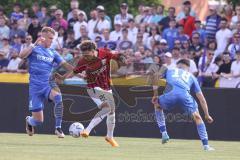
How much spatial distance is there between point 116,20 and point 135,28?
118 centimetres

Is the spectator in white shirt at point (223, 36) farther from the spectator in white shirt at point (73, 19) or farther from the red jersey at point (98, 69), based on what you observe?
the red jersey at point (98, 69)

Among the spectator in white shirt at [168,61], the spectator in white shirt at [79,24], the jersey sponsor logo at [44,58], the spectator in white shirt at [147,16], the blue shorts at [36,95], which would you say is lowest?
the blue shorts at [36,95]

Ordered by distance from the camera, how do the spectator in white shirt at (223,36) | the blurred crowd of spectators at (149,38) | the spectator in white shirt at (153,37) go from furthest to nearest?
the spectator in white shirt at (153,37) < the spectator in white shirt at (223,36) < the blurred crowd of spectators at (149,38)

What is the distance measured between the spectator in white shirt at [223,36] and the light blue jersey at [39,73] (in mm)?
6266

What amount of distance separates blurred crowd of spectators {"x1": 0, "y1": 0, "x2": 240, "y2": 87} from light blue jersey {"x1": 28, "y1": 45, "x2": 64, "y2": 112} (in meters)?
3.99

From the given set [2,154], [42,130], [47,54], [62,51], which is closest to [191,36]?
[62,51]

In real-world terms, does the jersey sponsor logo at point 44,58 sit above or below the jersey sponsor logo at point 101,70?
above

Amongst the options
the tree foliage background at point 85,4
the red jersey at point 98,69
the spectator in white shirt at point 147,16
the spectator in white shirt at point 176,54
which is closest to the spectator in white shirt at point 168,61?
the spectator in white shirt at point 176,54

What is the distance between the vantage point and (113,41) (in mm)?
24391

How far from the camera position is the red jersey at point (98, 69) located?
16.8 m

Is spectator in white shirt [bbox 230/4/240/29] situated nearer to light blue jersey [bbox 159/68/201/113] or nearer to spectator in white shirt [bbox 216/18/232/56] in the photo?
spectator in white shirt [bbox 216/18/232/56]

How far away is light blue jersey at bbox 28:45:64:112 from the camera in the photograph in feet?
58.4

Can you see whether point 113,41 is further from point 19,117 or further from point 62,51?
point 19,117

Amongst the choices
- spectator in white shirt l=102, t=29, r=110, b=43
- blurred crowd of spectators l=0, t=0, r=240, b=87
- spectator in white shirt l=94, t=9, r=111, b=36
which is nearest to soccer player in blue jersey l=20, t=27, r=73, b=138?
blurred crowd of spectators l=0, t=0, r=240, b=87
